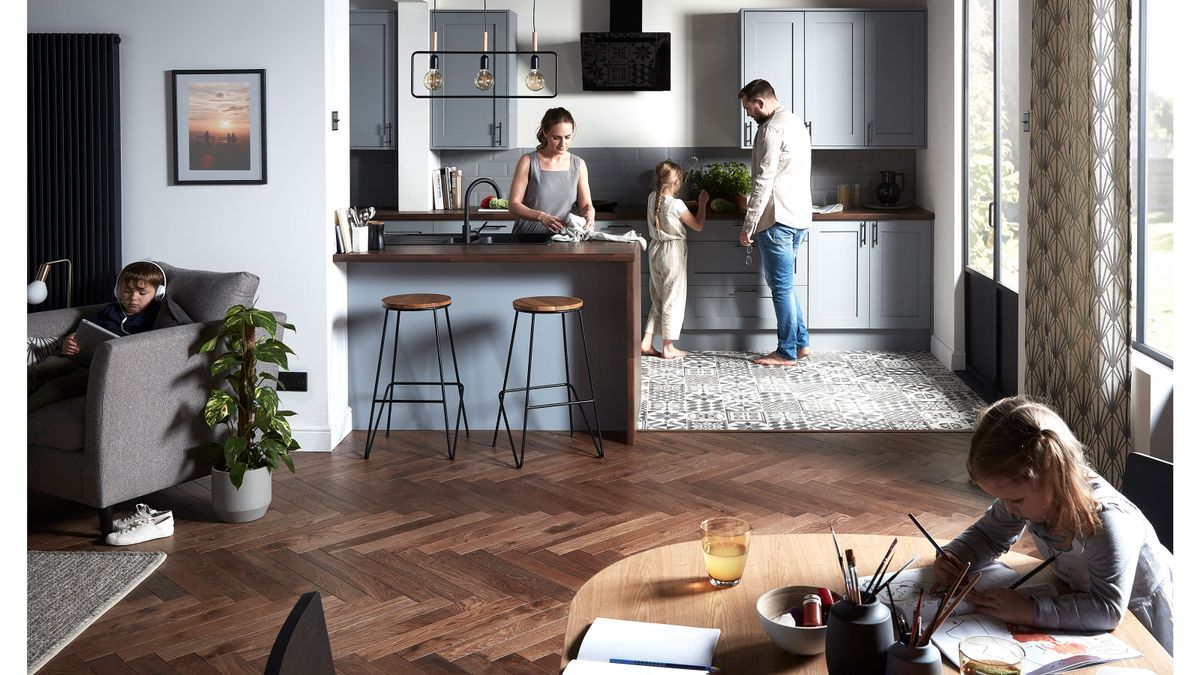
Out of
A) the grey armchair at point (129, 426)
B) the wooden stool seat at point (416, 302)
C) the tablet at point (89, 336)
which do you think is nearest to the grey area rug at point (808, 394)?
the wooden stool seat at point (416, 302)

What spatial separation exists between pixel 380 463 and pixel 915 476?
2397 mm

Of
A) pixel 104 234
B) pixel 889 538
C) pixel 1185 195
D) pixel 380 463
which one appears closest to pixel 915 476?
pixel 380 463

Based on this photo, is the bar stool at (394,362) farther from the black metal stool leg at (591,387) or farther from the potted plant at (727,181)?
the potted plant at (727,181)

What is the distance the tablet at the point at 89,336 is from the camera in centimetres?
436

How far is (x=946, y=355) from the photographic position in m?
7.55

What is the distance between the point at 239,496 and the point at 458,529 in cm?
86

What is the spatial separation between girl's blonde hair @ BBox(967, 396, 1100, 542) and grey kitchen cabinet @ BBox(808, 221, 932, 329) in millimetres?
→ 6086

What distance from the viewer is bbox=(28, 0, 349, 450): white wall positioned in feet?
17.1

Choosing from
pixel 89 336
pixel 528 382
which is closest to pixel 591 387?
pixel 528 382

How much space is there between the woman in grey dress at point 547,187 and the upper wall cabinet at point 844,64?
Result: 7.33ft

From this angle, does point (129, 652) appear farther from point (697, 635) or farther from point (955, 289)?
point (955, 289)

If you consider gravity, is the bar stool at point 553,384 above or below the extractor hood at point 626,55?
below

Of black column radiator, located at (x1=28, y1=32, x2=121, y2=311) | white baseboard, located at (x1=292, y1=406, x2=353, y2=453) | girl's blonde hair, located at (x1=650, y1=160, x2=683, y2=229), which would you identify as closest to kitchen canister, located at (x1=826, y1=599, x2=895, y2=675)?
white baseboard, located at (x1=292, y1=406, x2=353, y2=453)

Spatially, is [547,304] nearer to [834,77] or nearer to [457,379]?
[457,379]
